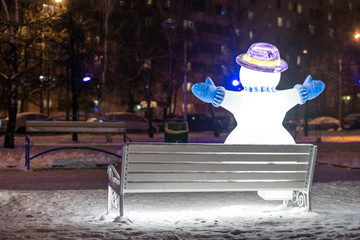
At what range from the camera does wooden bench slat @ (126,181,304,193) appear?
6875 mm

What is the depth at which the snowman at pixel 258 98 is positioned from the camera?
830cm

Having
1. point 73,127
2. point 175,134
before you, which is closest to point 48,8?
point 175,134

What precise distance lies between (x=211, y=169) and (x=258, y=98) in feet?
6.05

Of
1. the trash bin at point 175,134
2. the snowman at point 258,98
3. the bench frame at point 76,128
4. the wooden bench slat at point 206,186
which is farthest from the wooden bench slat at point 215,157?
the trash bin at point 175,134

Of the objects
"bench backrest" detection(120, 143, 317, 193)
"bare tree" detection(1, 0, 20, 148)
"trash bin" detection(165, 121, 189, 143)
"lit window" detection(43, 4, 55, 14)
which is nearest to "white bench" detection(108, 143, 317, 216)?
"bench backrest" detection(120, 143, 317, 193)

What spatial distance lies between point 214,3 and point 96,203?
196 ft

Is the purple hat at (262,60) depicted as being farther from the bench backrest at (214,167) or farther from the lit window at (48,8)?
the lit window at (48,8)

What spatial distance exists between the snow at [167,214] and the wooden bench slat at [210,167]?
0.59m

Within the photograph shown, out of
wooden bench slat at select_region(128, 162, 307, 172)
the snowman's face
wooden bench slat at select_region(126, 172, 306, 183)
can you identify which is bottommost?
wooden bench slat at select_region(126, 172, 306, 183)

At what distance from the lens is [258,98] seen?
844 cm

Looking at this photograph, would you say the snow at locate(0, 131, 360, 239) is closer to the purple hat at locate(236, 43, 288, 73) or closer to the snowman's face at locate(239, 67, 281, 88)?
the snowman's face at locate(239, 67, 281, 88)

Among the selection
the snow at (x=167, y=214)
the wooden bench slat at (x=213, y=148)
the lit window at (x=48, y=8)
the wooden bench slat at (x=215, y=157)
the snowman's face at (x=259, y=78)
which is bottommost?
the snow at (x=167, y=214)

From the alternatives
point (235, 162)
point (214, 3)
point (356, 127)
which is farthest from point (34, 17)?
point (214, 3)

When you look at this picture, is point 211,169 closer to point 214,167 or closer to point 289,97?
point 214,167
